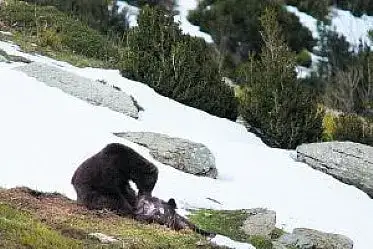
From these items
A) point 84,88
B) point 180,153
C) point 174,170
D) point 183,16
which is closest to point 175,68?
point 84,88

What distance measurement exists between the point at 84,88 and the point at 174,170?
14.1ft

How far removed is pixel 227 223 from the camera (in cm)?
1009

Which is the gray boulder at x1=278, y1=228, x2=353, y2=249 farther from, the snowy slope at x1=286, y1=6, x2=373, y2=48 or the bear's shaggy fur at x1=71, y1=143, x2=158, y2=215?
the snowy slope at x1=286, y1=6, x2=373, y2=48

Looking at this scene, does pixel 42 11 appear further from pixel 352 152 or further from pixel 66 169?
pixel 66 169

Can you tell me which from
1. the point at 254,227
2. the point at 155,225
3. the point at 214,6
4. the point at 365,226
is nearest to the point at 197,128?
the point at 365,226

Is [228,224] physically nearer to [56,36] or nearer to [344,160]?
[344,160]

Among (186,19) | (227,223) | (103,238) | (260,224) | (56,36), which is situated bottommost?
(186,19)

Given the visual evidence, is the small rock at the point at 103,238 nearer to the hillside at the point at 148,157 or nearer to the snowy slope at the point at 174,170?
the hillside at the point at 148,157

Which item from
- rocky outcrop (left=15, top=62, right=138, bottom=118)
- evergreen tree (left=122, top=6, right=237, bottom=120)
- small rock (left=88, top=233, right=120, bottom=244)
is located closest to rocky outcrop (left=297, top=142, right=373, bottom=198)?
rocky outcrop (left=15, top=62, right=138, bottom=118)

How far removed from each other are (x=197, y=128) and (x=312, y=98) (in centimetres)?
355

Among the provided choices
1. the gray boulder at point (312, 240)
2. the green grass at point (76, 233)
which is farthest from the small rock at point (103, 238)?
the gray boulder at point (312, 240)

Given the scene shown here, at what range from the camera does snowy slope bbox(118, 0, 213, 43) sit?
32.6 m

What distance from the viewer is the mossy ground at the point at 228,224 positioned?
9031mm

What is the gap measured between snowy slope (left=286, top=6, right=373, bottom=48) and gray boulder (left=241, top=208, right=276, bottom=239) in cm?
2310
